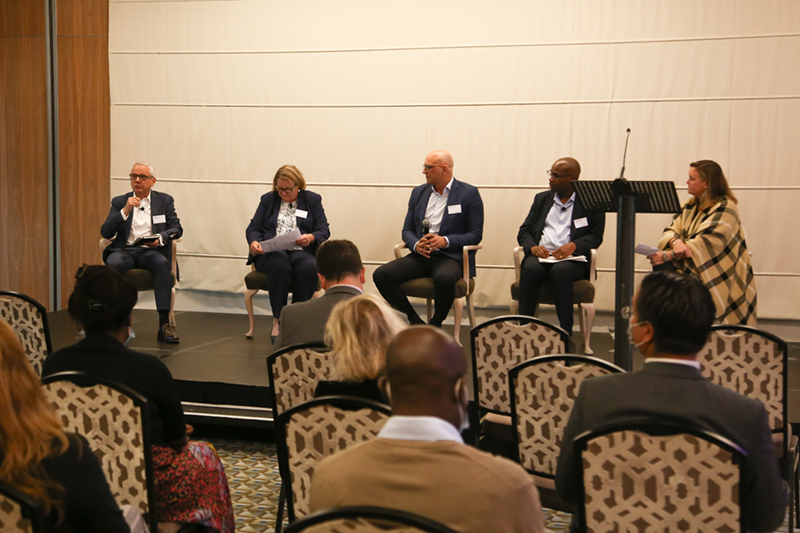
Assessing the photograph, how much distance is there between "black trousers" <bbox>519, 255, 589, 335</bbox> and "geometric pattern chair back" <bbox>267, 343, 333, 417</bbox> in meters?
2.41

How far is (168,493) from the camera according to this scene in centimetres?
194

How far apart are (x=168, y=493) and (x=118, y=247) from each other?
137 inches

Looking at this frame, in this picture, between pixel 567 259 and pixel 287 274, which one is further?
pixel 287 274

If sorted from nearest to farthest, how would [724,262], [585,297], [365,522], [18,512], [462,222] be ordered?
[365,522], [18,512], [724,262], [585,297], [462,222]

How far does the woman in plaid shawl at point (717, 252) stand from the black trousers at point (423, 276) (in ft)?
3.90

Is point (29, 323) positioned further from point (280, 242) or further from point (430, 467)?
point (430, 467)

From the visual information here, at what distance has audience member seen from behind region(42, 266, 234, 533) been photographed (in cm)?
193

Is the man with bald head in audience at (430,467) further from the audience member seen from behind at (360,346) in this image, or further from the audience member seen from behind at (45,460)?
the audience member seen from behind at (360,346)

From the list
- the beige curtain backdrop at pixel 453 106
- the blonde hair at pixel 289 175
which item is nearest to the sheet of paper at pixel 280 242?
the blonde hair at pixel 289 175

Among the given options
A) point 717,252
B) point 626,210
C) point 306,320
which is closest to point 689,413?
point 306,320

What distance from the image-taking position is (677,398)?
1.54 meters

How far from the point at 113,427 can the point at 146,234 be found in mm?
3590

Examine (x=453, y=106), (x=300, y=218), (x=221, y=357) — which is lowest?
(x=221, y=357)

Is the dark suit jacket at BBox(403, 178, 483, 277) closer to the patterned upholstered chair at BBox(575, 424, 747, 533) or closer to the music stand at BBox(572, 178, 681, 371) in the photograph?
the music stand at BBox(572, 178, 681, 371)
